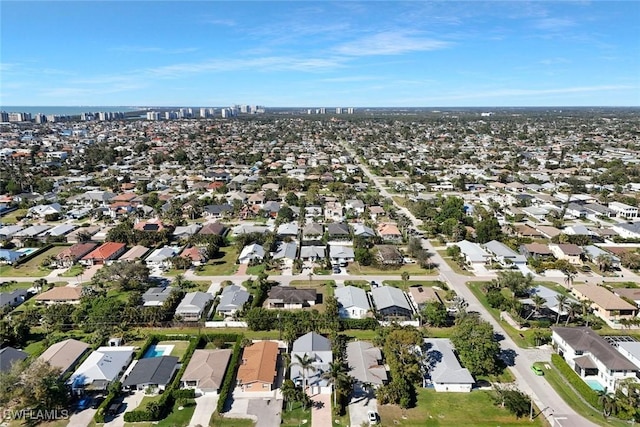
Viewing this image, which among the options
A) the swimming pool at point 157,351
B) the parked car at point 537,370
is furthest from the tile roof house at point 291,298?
the parked car at point 537,370

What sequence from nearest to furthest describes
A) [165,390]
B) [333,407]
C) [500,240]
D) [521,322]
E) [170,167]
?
[333,407] < [165,390] < [521,322] < [500,240] < [170,167]

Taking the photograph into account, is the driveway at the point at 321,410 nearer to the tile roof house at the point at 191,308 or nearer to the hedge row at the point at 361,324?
the hedge row at the point at 361,324

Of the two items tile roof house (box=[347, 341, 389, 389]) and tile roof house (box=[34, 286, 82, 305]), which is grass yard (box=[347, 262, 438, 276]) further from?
tile roof house (box=[34, 286, 82, 305])

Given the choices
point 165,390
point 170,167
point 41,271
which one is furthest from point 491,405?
point 170,167

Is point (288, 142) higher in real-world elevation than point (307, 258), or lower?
higher

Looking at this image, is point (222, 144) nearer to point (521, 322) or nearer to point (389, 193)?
point (389, 193)

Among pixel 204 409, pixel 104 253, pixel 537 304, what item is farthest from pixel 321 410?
pixel 104 253

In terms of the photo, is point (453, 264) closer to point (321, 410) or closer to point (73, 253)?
point (321, 410)

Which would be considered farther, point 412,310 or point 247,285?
point 247,285
